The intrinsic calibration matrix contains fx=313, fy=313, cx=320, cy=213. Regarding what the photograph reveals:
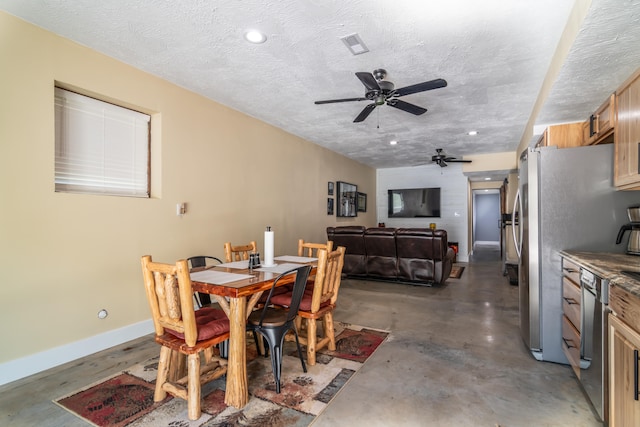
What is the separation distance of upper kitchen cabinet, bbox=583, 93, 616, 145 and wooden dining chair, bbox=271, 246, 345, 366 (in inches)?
94.4

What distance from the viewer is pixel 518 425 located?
1.76 m

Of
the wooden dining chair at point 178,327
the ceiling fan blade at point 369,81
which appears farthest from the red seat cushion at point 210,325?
the ceiling fan blade at point 369,81

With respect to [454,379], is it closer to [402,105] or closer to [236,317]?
[236,317]

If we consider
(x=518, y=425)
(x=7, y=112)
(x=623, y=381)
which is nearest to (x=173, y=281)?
(x=7, y=112)

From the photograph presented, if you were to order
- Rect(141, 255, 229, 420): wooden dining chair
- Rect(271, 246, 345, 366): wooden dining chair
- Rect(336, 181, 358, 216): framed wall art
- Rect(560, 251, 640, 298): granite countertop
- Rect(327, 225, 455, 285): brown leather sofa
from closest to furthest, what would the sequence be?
Rect(560, 251, 640, 298): granite countertop < Rect(141, 255, 229, 420): wooden dining chair < Rect(271, 246, 345, 366): wooden dining chair < Rect(327, 225, 455, 285): brown leather sofa < Rect(336, 181, 358, 216): framed wall art

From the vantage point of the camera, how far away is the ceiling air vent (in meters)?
2.53

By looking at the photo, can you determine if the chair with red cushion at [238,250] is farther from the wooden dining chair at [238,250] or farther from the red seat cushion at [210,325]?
the red seat cushion at [210,325]

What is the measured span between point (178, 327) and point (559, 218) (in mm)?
2843

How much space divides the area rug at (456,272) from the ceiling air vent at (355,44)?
15.5ft

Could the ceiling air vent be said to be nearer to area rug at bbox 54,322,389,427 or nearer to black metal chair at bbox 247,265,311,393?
black metal chair at bbox 247,265,311,393

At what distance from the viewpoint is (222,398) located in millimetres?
2033

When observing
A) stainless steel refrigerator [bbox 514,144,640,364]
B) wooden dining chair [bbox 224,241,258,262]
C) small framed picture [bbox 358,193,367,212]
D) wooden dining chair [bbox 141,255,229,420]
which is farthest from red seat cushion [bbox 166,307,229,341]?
small framed picture [bbox 358,193,367,212]

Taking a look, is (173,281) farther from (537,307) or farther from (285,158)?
(285,158)

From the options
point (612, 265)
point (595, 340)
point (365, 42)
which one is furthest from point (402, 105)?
point (595, 340)
